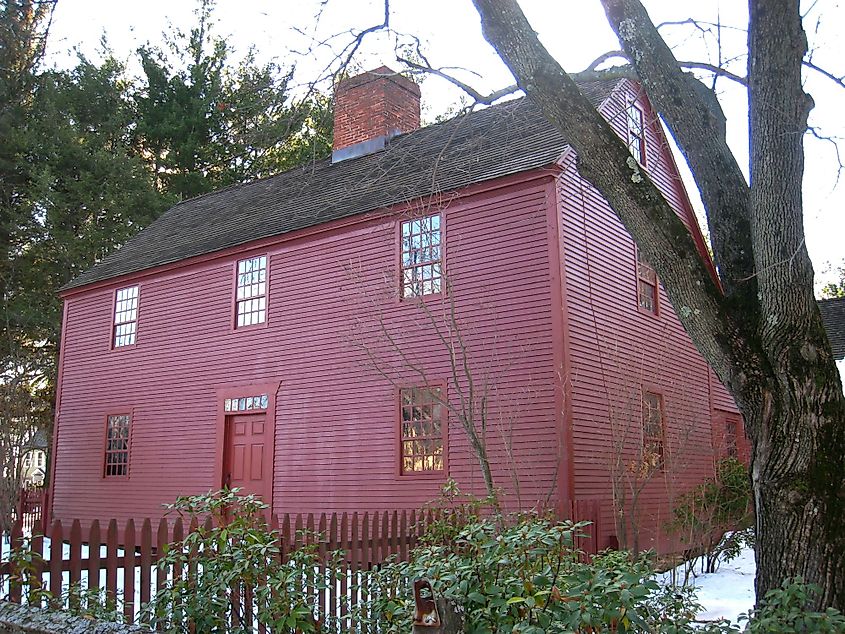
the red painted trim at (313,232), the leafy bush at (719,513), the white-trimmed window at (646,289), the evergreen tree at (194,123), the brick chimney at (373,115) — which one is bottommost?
the leafy bush at (719,513)

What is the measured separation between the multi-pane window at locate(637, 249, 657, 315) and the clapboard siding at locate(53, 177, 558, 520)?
3022 mm

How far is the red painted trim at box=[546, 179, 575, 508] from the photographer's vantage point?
416 inches

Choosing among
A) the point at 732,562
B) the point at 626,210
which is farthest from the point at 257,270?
the point at 626,210

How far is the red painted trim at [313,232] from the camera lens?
38.4 feet

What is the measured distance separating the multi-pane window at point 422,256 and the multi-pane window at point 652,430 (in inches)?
154

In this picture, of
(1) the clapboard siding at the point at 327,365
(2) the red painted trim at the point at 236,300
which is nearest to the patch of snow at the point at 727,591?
(1) the clapboard siding at the point at 327,365

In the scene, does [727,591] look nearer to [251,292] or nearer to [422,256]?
[422,256]

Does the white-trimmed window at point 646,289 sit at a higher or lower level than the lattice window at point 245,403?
higher

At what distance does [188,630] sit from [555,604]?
2.48 meters

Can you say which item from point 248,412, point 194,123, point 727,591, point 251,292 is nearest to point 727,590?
point 727,591

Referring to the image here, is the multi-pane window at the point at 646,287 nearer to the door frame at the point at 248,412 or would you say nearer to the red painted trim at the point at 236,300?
the door frame at the point at 248,412

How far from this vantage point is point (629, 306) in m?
13.1

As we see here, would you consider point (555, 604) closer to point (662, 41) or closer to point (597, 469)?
point (662, 41)

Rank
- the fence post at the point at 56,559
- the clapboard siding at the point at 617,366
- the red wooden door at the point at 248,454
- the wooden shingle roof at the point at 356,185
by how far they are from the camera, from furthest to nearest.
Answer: the red wooden door at the point at 248,454
the wooden shingle roof at the point at 356,185
the clapboard siding at the point at 617,366
the fence post at the point at 56,559
